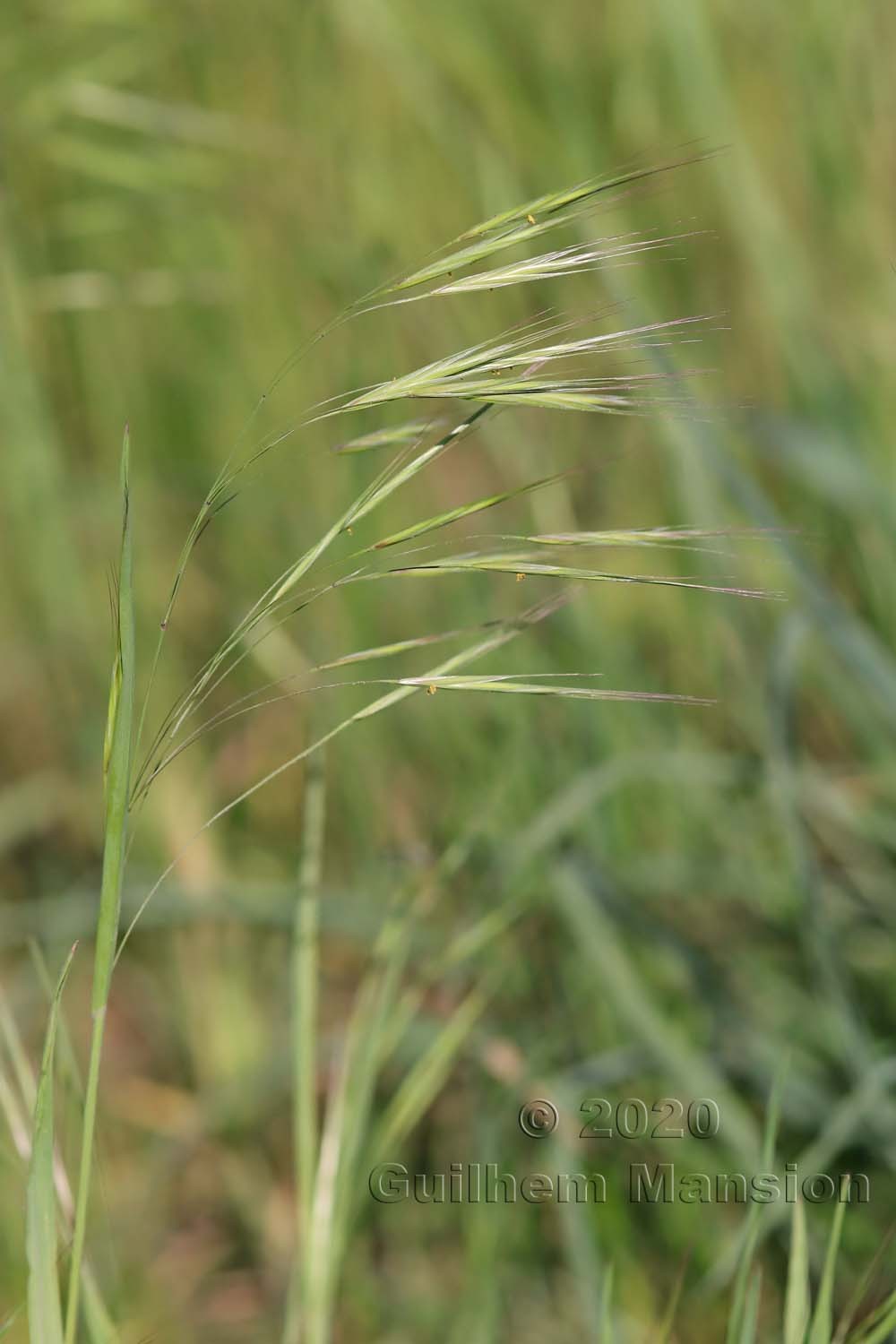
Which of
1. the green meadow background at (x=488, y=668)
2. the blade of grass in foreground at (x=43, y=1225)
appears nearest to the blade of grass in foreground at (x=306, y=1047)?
the green meadow background at (x=488, y=668)

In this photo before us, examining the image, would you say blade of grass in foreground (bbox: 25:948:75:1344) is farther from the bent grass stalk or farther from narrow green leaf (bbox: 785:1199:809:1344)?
narrow green leaf (bbox: 785:1199:809:1344)

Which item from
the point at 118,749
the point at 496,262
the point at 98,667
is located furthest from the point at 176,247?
the point at 118,749

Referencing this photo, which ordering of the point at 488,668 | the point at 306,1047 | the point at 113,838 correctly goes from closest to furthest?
the point at 113,838, the point at 306,1047, the point at 488,668

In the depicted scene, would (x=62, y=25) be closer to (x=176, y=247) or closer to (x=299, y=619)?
(x=176, y=247)

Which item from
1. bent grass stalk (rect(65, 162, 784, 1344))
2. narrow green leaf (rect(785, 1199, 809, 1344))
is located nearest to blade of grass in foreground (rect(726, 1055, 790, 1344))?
narrow green leaf (rect(785, 1199, 809, 1344))

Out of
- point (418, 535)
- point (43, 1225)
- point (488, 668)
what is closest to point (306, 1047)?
point (43, 1225)

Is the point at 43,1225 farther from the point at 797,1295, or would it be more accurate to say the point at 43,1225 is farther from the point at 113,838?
the point at 797,1295
